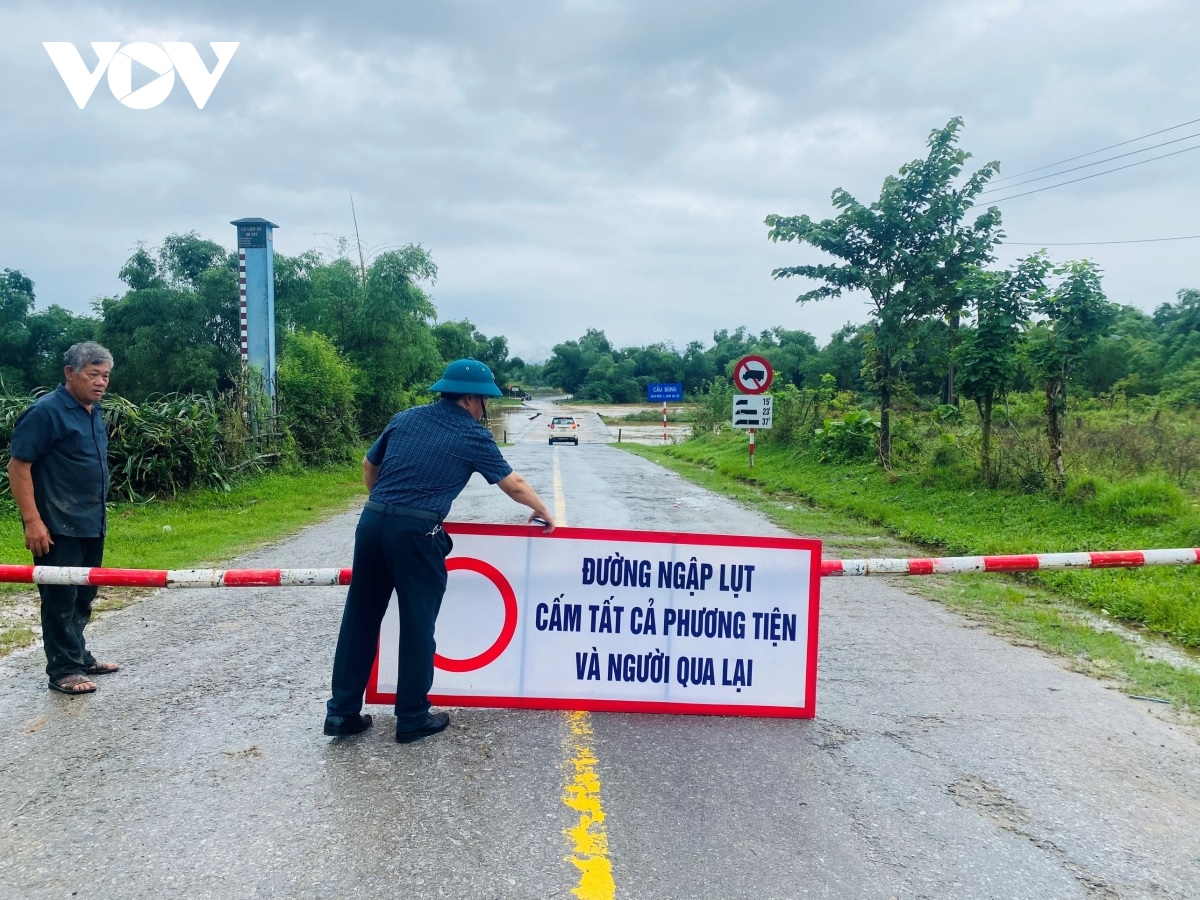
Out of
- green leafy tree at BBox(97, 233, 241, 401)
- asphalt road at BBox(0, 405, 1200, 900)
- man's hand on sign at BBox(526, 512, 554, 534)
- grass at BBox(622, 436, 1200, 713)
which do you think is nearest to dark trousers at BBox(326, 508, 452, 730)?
asphalt road at BBox(0, 405, 1200, 900)

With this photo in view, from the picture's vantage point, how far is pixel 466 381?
448 centimetres

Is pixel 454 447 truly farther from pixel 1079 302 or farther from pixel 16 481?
pixel 1079 302

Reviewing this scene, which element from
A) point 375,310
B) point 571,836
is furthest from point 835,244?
point 375,310

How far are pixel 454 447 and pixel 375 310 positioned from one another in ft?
94.5

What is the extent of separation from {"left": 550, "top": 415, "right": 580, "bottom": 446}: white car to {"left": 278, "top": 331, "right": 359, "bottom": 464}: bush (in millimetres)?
19611

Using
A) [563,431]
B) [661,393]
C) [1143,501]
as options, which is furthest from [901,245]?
[661,393]

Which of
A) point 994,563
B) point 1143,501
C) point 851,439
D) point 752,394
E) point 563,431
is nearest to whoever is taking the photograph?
point 994,563

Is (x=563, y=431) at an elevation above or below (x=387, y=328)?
below

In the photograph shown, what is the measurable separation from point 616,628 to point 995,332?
32.7ft

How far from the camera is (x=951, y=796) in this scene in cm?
392

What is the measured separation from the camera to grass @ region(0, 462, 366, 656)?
7637 mm

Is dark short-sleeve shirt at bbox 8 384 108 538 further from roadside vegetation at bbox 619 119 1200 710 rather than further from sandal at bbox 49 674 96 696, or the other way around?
roadside vegetation at bbox 619 119 1200 710

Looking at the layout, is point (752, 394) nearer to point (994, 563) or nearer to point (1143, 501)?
point (1143, 501)

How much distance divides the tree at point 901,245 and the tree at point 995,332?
2402 mm
